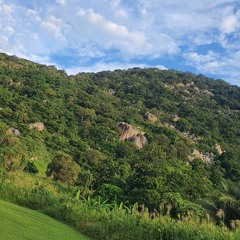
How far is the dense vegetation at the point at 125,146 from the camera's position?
48.5 ft

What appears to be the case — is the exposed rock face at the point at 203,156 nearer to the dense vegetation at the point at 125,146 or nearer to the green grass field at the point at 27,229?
the dense vegetation at the point at 125,146

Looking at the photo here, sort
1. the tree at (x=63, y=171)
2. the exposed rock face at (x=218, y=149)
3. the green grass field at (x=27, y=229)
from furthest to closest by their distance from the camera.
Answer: the exposed rock face at (x=218, y=149), the tree at (x=63, y=171), the green grass field at (x=27, y=229)

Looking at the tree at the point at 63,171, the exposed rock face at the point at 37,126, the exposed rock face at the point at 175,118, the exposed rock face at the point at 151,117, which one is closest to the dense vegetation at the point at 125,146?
the tree at the point at 63,171

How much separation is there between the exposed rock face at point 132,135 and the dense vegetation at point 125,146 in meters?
1.67

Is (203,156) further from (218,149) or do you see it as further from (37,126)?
(37,126)

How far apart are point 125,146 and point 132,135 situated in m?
12.4

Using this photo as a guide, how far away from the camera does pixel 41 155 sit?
5634 centimetres

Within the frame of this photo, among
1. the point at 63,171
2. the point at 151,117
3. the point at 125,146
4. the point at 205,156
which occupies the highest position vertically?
the point at 151,117

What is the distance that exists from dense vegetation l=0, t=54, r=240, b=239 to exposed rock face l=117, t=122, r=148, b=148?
1.67 meters

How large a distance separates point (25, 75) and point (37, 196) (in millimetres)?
86968

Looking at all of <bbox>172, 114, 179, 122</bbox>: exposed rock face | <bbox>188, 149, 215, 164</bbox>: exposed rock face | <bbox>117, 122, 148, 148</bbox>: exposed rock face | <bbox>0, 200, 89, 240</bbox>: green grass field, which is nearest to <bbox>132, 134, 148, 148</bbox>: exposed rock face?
<bbox>117, 122, 148, 148</bbox>: exposed rock face

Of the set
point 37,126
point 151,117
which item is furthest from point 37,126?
point 151,117

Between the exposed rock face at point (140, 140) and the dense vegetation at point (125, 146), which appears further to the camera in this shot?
the exposed rock face at point (140, 140)

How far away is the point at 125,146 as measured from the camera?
217 ft
